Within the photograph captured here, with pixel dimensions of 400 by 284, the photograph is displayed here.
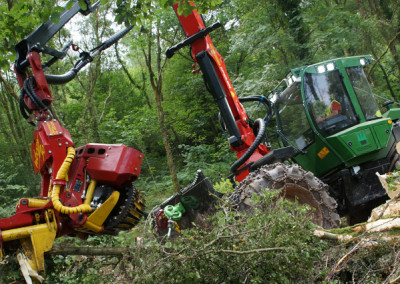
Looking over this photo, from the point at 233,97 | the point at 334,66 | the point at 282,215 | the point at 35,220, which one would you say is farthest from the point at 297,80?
the point at 35,220

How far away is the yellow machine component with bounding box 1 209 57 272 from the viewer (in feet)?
9.34

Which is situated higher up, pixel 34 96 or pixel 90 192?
pixel 34 96

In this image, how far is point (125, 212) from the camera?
3662mm

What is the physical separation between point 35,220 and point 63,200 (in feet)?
0.96

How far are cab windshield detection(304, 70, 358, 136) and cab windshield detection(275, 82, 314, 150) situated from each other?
18 cm

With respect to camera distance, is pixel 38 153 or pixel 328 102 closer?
pixel 38 153

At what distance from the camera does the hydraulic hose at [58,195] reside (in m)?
3.15

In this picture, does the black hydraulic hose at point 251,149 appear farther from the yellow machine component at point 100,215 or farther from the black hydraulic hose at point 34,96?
the black hydraulic hose at point 34,96

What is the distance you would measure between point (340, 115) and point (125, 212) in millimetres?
3572

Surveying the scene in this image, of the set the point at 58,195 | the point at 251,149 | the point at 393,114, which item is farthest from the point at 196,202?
the point at 393,114

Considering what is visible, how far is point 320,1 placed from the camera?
1098 cm

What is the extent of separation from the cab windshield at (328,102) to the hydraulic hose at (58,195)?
364 centimetres

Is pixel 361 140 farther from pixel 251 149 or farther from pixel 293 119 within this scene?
pixel 251 149

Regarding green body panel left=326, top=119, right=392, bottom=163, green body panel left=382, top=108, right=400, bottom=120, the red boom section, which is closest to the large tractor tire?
the red boom section
